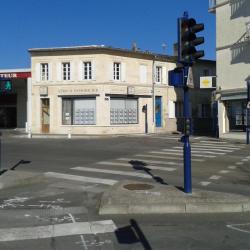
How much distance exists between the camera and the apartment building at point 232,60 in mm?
28875

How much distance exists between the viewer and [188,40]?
9.40m

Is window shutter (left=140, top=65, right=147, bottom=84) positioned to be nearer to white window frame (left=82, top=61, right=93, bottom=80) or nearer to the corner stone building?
the corner stone building

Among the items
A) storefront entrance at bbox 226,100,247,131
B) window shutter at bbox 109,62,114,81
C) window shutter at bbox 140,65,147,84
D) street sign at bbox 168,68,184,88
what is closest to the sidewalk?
street sign at bbox 168,68,184,88

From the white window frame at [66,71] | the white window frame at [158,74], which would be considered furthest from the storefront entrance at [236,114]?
the white window frame at [66,71]

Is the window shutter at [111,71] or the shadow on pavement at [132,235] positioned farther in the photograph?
the window shutter at [111,71]

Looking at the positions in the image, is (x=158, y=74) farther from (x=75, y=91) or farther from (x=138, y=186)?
(x=138, y=186)

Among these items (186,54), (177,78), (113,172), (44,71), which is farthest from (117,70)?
(186,54)

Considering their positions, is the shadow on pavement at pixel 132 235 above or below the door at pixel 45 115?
below

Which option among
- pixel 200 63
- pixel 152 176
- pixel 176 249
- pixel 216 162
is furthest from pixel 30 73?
pixel 176 249

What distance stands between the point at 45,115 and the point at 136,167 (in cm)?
2188

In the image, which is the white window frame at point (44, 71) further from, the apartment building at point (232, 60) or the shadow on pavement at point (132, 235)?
the shadow on pavement at point (132, 235)

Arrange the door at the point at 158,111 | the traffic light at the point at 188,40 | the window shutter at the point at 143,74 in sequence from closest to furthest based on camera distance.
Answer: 1. the traffic light at the point at 188,40
2. the window shutter at the point at 143,74
3. the door at the point at 158,111

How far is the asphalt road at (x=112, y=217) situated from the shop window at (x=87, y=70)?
656 inches

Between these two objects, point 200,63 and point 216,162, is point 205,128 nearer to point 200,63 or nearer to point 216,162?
point 200,63
